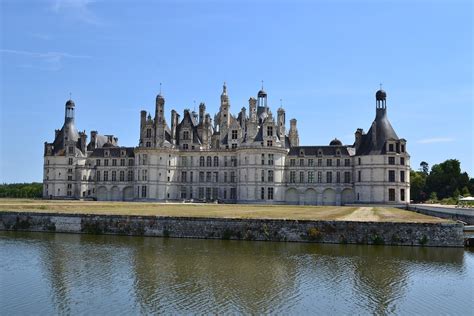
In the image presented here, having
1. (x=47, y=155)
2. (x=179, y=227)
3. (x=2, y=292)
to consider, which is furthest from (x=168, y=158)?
(x=2, y=292)

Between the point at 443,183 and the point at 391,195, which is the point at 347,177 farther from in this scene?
the point at 443,183

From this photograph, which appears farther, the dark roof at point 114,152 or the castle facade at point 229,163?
the dark roof at point 114,152

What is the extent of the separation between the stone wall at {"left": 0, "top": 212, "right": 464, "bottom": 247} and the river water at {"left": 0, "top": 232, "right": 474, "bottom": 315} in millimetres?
1070

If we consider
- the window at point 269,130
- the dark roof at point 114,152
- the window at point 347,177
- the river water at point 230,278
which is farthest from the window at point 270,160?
the river water at point 230,278

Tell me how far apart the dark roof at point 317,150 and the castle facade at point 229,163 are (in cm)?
13

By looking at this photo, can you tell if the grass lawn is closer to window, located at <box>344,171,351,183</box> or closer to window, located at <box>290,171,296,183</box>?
window, located at <box>344,171,351,183</box>

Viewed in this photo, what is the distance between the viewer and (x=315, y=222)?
29.6 meters

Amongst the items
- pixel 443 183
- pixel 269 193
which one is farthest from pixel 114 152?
pixel 443 183

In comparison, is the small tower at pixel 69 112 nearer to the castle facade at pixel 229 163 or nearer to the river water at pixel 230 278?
the castle facade at pixel 229 163

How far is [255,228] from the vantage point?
98.6 feet

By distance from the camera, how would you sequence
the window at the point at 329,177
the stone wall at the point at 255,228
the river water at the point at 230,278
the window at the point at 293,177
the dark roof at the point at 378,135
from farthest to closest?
1. the window at the point at 293,177
2. the window at the point at 329,177
3. the dark roof at the point at 378,135
4. the stone wall at the point at 255,228
5. the river water at the point at 230,278

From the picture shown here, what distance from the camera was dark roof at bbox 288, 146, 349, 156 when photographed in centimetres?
6318

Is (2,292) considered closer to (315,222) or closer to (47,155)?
(315,222)

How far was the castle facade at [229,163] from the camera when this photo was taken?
5834cm
